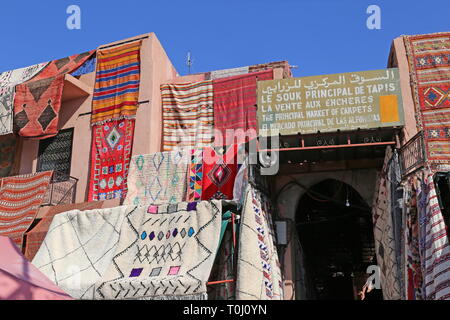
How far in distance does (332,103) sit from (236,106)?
2458 millimetres

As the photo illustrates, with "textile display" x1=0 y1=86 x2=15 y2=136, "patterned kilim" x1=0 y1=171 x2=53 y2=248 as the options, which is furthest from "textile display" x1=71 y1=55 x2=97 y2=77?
"patterned kilim" x1=0 y1=171 x2=53 y2=248

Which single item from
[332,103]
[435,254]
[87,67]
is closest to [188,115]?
[87,67]

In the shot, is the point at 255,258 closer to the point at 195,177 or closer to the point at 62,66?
the point at 195,177

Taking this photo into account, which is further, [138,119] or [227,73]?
[227,73]

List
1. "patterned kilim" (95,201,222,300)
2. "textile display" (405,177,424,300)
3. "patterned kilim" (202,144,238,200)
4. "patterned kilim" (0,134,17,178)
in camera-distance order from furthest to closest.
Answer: "patterned kilim" (0,134,17,178)
"patterned kilim" (202,144,238,200)
"patterned kilim" (95,201,222,300)
"textile display" (405,177,424,300)

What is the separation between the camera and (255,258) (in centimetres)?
807

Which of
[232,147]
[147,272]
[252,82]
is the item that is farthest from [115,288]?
[252,82]

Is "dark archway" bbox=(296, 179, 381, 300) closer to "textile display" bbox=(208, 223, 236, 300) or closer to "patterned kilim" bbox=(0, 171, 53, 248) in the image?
"textile display" bbox=(208, 223, 236, 300)

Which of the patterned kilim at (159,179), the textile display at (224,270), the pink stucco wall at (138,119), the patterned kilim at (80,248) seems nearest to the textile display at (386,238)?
the textile display at (224,270)

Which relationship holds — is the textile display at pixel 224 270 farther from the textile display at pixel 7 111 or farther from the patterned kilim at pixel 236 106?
the textile display at pixel 7 111

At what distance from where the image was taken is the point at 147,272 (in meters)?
8.41

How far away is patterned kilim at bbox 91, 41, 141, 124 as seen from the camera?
11484mm

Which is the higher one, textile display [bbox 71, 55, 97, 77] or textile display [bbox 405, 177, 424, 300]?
textile display [bbox 71, 55, 97, 77]

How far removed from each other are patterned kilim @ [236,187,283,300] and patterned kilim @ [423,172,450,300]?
7.91 ft
